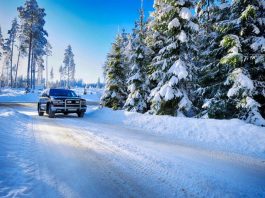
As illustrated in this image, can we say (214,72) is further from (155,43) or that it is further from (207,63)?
(155,43)

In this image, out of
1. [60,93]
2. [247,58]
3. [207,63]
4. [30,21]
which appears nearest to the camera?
[247,58]

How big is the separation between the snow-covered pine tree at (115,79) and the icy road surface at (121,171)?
16.5m

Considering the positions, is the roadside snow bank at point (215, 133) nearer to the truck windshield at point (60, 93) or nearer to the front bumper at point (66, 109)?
the front bumper at point (66, 109)

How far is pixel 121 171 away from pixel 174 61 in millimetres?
12058

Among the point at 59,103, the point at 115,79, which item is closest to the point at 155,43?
the point at 115,79

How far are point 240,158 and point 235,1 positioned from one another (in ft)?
31.6

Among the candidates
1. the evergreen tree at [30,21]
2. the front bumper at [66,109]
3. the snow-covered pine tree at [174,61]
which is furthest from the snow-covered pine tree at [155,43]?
the evergreen tree at [30,21]

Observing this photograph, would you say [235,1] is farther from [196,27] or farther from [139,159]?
[139,159]

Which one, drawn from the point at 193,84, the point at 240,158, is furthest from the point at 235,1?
the point at 240,158

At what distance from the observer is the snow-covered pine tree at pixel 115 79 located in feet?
79.8

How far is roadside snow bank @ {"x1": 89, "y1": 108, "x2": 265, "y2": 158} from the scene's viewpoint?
8459mm

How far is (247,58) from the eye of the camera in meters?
12.1

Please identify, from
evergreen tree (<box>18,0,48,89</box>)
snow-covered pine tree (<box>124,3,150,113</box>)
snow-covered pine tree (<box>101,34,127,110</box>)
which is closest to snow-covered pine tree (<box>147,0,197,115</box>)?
snow-covered pine tree (<box>124,3,150,113</box>)

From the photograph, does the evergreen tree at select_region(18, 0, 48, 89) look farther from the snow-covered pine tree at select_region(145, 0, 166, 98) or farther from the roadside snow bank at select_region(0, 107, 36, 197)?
the roadside snow bank at select_region(0, 107, 36, 197)
